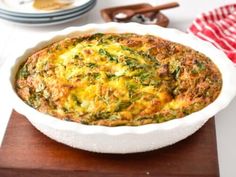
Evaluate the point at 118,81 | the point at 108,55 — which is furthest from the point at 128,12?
the point at 118,81

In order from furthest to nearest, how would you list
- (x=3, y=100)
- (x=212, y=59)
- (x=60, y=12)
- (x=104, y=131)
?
1. (x=60, y=12)
2. (x=3, y=100)
3. (x=212, y=59)
4. (x=104, y=131)

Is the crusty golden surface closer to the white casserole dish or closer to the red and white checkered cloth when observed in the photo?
the white casserole dish

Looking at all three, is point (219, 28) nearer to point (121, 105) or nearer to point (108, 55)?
point (108, 55)

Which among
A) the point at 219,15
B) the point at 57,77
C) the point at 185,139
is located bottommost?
the point at 219,15

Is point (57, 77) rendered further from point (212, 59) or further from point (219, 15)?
point (219, 15)

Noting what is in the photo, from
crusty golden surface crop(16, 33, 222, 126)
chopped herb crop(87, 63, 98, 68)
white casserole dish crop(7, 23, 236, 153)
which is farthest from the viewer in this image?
chopped herb crop(87, 63, 98, 68)

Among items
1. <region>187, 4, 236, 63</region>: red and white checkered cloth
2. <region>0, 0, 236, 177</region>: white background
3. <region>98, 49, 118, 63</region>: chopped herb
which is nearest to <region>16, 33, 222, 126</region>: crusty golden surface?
<region>98, 49, 118, 63</region>: chopped herb

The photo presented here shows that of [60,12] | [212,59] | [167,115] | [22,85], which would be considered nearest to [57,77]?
[22,85]
